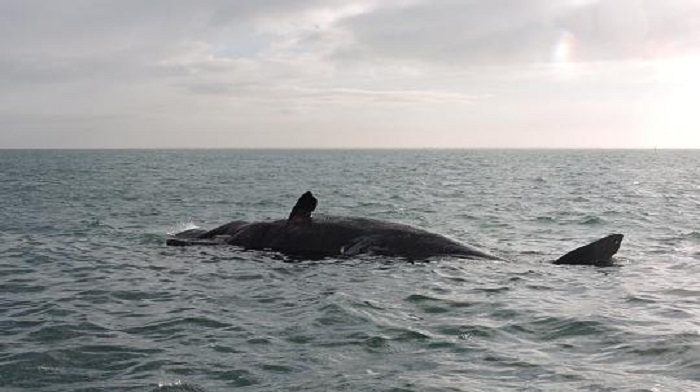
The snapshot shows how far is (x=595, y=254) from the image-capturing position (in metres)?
17.3

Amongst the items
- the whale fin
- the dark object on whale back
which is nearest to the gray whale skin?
the whale fin

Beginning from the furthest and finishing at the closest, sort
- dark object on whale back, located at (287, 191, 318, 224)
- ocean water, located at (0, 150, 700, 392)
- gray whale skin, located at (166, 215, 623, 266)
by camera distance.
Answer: dark object on whale back, located at (287, 191, 318, 224) → gray whale skin, located at (166, 215, 623, 266) → ocean water, located at (0, 150, 700, 392)

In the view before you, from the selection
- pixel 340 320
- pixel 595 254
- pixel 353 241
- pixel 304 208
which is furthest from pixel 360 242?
pixel 340 320

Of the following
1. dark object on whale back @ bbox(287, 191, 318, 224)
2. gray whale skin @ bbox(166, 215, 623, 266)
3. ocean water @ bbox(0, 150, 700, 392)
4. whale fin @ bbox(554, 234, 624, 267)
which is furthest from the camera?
dark object on whale back @ bbox(287, 191, 318, 224)

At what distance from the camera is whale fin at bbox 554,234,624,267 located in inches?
675

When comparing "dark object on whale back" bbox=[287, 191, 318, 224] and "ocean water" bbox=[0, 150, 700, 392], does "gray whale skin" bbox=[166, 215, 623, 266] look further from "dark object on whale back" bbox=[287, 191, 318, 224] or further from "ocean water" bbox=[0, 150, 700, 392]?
"ocean water" bbox=[0, 150, 700, 392]

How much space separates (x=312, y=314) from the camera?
39.7 ft

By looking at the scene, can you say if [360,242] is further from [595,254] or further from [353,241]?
[595,254]

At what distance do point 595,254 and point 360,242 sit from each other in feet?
19.4

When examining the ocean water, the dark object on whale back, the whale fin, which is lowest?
the ocean water

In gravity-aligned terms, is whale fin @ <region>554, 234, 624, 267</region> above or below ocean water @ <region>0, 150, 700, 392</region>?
above

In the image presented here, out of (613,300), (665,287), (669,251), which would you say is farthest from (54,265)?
(669,251)

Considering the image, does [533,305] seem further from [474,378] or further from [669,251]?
[669,251]

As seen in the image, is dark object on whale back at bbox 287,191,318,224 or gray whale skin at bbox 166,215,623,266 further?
dark object on whale back at bbox 287,191,318,224
